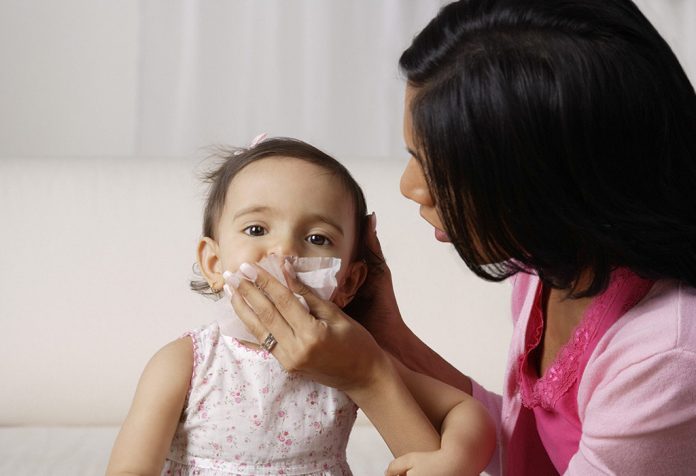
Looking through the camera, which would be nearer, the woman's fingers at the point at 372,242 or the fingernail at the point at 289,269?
the fingernail at the point at 289,269

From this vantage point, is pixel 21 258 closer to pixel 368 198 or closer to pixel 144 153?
pixel 368 198

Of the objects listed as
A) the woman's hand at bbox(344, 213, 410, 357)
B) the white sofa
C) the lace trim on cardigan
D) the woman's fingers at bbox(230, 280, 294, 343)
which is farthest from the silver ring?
the white sofa

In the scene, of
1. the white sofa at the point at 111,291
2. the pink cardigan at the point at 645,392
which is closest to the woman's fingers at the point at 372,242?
the pink cardigan at the point at 645,392

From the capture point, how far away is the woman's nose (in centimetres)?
133

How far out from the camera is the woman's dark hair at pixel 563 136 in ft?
3.88

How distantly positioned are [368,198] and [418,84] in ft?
3.66

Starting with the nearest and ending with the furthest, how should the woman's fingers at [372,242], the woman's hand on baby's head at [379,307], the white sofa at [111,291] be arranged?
the woman's fingers at [372,242] → the woman's hand on baby's head at [379,307] → the white sofa at [111,291]

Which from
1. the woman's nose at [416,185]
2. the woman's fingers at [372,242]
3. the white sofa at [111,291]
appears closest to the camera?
the woman's nose at [416,185]

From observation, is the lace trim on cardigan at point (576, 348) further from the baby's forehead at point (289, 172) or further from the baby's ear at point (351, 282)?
the baby's forehead at point (289, 172)

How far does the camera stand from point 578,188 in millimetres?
1208

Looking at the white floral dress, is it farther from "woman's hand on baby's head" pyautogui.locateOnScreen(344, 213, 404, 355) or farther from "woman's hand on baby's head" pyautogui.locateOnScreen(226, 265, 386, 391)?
"woman's hand on baby's head" pyautogui.locateOnScreen(344, 213, 404, 355)

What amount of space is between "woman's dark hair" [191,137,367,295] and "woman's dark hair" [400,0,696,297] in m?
0.24

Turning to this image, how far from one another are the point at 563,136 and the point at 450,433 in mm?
496

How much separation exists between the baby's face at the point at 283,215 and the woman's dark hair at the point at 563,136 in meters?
0.21
